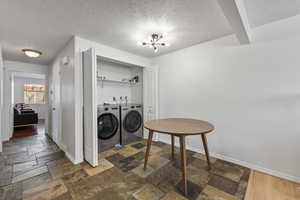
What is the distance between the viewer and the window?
6.87 metres

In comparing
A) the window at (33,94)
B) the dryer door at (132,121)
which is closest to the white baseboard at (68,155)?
the dryer door at (132,121)

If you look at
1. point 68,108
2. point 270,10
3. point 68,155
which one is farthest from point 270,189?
point 68,108

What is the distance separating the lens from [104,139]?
2539 millimetres

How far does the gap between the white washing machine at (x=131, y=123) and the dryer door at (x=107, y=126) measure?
217mm

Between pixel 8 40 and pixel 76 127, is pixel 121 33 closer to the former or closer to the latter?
pixel 76 127

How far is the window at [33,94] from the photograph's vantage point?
6867 mm

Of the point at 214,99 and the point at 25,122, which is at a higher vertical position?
the point at 214,99

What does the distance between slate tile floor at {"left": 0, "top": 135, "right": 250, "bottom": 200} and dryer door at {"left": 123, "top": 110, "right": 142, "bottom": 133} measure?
2.20 feet

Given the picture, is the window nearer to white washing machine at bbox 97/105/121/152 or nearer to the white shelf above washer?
the white shelf above washer

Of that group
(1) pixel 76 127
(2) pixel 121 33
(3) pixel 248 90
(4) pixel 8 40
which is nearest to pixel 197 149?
(3) pixel 248 90

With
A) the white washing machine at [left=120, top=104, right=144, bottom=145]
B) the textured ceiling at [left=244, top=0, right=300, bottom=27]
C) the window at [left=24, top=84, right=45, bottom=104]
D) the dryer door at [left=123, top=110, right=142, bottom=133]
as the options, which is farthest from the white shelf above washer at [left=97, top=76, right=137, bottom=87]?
the window at [left=24, top=84, right=45, bottom=104]

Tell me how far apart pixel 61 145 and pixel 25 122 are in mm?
3573

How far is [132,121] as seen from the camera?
10.4ft

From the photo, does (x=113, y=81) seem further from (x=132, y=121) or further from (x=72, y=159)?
(x=72, y=159)
